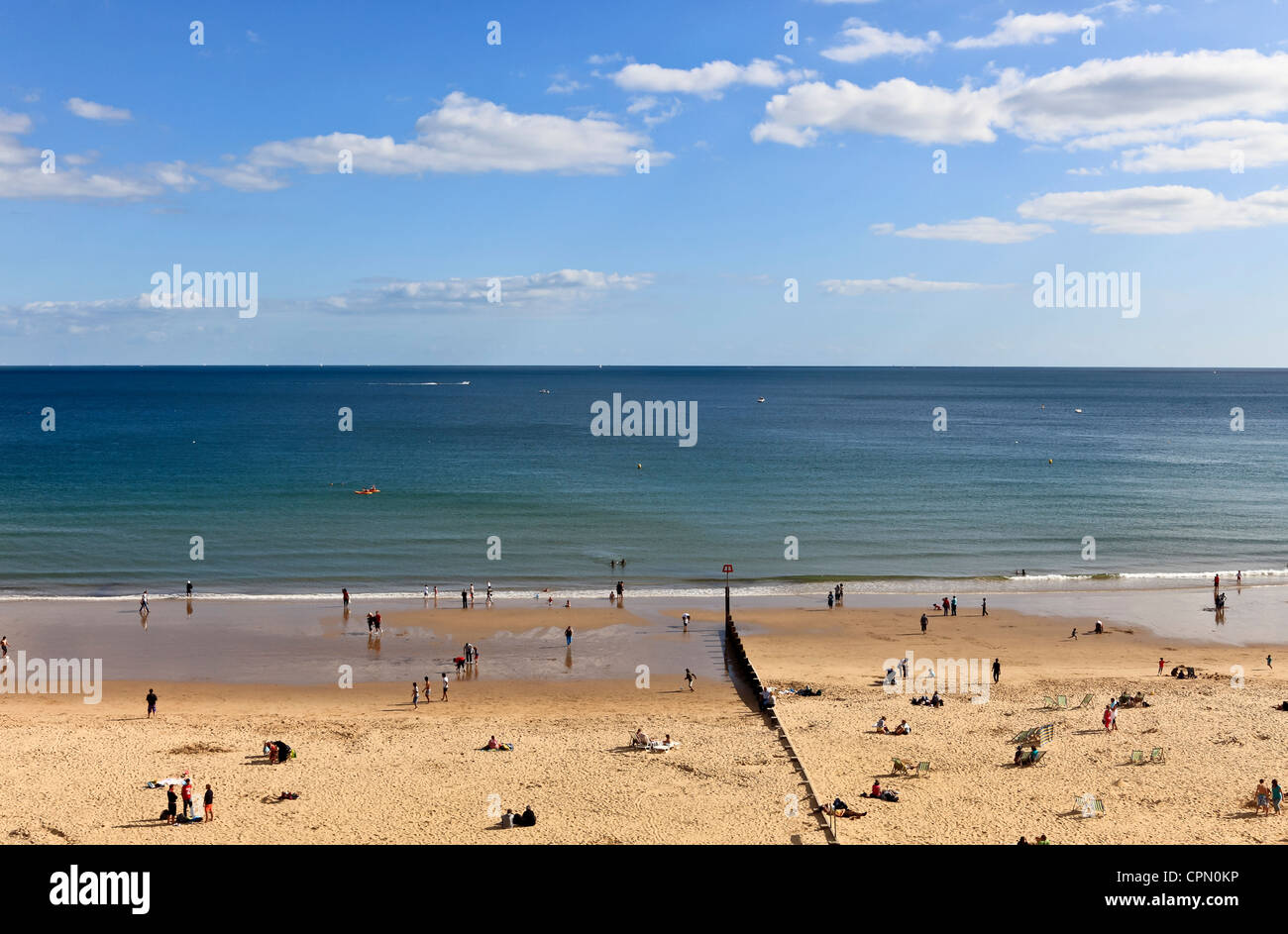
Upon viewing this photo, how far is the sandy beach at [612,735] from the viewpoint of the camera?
2152 centimetres

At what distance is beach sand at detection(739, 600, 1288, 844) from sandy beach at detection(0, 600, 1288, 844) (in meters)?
0.11

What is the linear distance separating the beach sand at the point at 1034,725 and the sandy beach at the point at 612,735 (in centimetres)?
11

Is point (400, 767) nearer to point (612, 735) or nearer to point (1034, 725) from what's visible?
point (612, 735)

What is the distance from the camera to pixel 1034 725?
28203mm

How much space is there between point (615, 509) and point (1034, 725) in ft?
136

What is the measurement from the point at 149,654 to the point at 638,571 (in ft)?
78.4

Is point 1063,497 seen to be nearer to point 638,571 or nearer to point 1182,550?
point 1182,550

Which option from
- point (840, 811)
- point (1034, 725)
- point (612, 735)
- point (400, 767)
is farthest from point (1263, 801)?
point (400, 767)

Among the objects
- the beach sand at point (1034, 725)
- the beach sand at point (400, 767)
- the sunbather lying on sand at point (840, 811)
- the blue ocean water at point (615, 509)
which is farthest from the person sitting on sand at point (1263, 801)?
the blue ocean water at point (615, 509)

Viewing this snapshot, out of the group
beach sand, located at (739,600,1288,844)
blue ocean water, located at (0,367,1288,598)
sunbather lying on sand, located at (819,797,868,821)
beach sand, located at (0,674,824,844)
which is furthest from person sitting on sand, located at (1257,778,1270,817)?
blue ocean water, located at (0,367,1288,598)

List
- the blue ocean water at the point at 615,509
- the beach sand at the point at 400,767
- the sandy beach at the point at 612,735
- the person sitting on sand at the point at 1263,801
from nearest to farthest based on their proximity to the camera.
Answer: the beach sand at the point at 400,767
the sandy beach at the point at 612,735
the person sitting on sand at the point at 1263,801
the blue ocean water at the point at 615,509

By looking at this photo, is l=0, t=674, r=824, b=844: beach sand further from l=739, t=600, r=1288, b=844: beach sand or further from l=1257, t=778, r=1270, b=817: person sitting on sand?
l=1257, t=778, r=1270, b=817: person sitting on sand

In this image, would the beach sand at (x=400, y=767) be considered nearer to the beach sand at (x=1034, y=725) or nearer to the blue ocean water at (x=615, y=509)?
the beach sand at (x=1034, y=725)

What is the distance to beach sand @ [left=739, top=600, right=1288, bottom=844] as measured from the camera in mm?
21594
